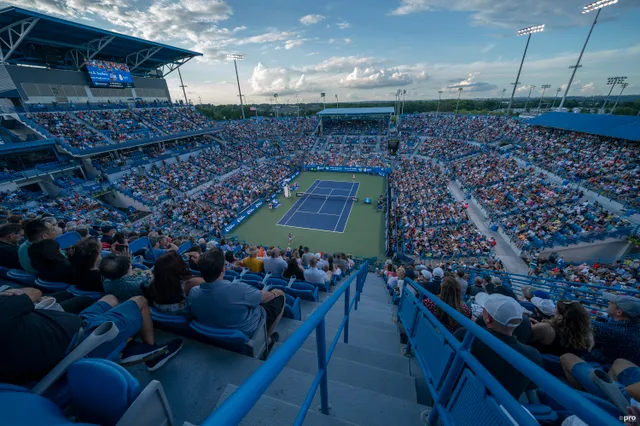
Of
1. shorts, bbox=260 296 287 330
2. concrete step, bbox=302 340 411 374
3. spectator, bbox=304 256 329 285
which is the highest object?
shorts, bbox=260 296 287 330

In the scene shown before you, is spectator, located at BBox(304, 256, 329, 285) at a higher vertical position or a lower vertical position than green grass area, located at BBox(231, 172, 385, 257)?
higher

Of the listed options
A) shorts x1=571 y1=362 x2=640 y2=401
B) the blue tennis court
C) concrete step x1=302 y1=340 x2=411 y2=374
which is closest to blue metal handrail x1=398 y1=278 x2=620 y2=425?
concrete step x1=302 y1=340 x2=411 y2=374

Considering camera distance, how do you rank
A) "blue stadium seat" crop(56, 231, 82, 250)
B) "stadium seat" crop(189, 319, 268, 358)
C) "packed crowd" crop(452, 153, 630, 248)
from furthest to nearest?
"packed crowd" crop(452, 153, 630, 248), "blue stadium seat" crop(56, 231, 82, 250), "stadium seat" crop(189, 319, 268, 358)

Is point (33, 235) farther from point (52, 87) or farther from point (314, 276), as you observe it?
point (52, 87)

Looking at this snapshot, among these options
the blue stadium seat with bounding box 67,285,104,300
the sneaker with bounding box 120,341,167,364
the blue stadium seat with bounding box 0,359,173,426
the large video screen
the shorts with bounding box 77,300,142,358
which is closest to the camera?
the blue stadium seat with bounding box 0,359,173,426

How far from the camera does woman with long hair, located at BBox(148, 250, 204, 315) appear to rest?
3119mm

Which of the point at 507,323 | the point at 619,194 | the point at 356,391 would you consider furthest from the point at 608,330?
the point at 619,194

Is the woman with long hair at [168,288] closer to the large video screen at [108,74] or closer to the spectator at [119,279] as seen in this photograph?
the spectator at [119,279]

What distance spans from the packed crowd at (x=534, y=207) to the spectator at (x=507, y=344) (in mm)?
16998

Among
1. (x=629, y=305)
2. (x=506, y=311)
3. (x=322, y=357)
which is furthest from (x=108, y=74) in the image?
(x=629, y=305)

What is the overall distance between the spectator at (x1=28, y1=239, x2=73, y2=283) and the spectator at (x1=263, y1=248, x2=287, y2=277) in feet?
13.1

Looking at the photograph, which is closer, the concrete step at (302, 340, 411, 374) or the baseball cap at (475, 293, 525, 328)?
the baseball cap at (475, 293, 525, 328)

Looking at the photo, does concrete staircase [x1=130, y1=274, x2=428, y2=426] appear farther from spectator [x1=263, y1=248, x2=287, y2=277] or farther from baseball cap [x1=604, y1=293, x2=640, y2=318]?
spectator [x1=263, y1=248, x2=287, y2=277]

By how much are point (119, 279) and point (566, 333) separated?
5524mm
